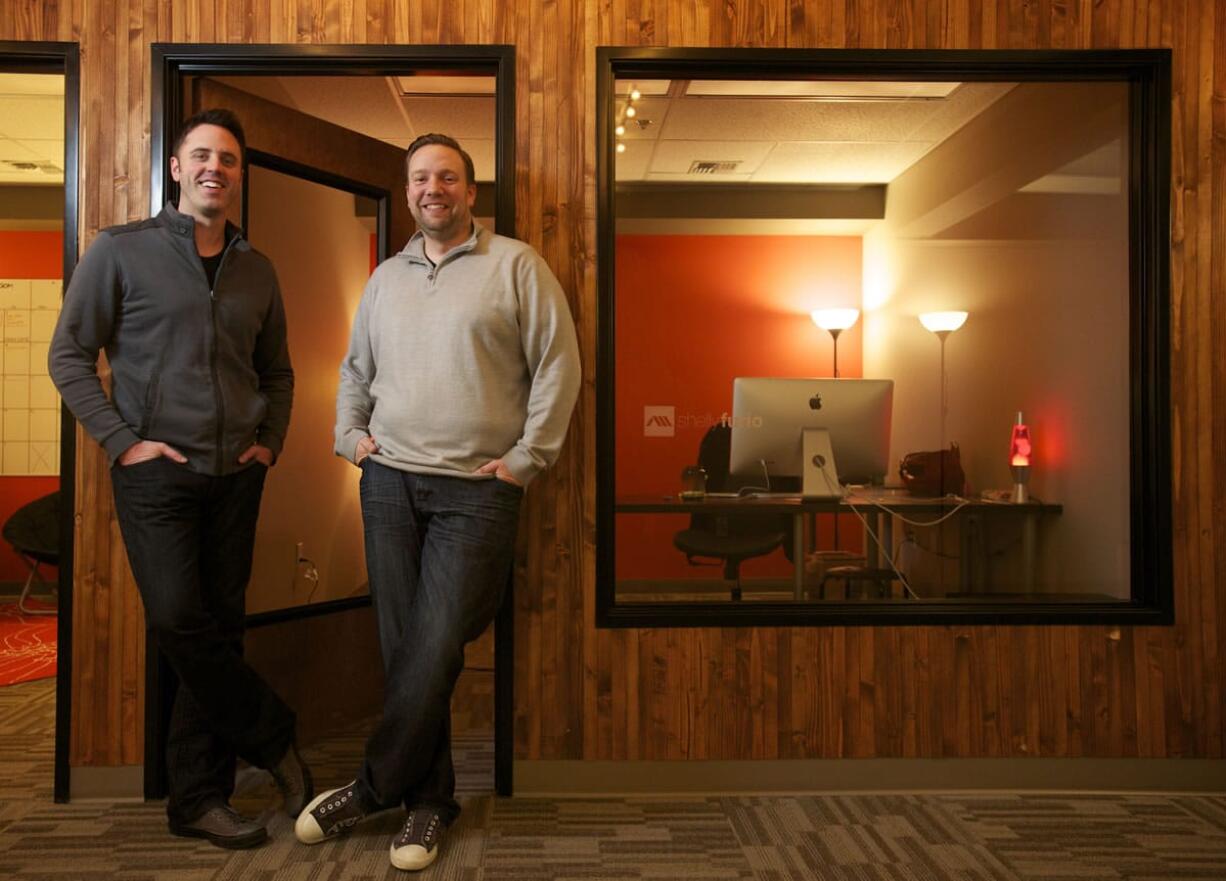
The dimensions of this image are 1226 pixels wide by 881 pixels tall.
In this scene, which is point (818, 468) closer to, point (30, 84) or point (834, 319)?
point (834, 319)

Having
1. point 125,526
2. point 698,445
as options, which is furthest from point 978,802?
point 125,526

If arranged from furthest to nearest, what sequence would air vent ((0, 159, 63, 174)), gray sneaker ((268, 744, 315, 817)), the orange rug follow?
air vent ((0, 159, 63, 174)) → the orange rug → gray sneaker ((268, 744, 315, 817))

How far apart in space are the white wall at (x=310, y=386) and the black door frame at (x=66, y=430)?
487 mm

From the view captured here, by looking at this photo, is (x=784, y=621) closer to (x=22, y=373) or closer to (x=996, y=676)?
(x=996, y=676)

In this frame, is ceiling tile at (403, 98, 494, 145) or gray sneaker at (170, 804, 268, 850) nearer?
gray sneaker at (170, 804, 268, 850)

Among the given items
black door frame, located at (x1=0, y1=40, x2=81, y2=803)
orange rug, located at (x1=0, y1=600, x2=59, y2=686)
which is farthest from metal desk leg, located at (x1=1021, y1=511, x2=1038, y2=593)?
orange rug, located at (x1=0, y1=600, x2=59, y2=686)

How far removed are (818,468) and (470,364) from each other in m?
1.27

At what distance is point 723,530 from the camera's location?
9.50 ft

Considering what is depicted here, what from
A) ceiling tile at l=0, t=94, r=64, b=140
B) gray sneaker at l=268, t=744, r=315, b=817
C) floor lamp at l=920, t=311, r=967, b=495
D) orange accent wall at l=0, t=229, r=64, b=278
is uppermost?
ceiling tile at l=0, t=94, r=64, b=140

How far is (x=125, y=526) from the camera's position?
2309mm

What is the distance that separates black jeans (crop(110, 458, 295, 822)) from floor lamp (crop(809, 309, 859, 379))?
6.30ft

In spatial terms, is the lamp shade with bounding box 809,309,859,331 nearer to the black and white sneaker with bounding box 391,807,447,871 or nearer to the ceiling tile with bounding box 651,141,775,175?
the ceiling tile with bounding box 651,141,775,175

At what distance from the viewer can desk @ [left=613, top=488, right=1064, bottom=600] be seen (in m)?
2.88

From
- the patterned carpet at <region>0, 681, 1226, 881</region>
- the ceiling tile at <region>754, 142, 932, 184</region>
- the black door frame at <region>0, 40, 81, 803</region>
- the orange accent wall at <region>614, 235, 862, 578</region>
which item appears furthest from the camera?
the ceiling tile at <region>754, 142, 932, 184</region>
